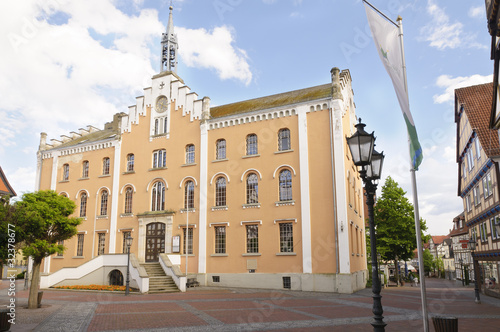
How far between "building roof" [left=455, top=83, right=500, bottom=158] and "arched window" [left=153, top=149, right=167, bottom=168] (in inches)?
888

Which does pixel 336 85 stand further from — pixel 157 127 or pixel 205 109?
pixel 157 127

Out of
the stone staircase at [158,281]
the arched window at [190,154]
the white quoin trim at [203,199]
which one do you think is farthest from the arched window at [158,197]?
the stone staircase at [158,281]

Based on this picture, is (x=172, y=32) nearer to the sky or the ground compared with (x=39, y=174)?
nearer to the sky

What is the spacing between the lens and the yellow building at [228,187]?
25031 millimetres

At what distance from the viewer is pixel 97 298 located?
810 inches

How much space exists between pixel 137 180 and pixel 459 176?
29.0 m

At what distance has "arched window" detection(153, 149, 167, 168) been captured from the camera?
3133 cm

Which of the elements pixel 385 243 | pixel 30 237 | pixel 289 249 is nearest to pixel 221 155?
pixel 289 249

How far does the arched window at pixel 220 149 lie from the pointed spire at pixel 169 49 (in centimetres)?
877

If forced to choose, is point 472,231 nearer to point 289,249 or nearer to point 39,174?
point 289,249

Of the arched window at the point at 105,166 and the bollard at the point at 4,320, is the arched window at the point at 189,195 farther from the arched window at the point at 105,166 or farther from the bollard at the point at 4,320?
the bollard at the point at 4,320

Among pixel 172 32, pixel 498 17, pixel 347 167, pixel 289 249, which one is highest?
pixel 172 32

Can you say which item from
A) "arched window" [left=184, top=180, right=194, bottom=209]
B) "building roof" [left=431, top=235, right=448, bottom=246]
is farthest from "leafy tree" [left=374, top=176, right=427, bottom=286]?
"building roof" [left=431, top=235, right=448, bottom=246]

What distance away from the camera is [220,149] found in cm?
2942
